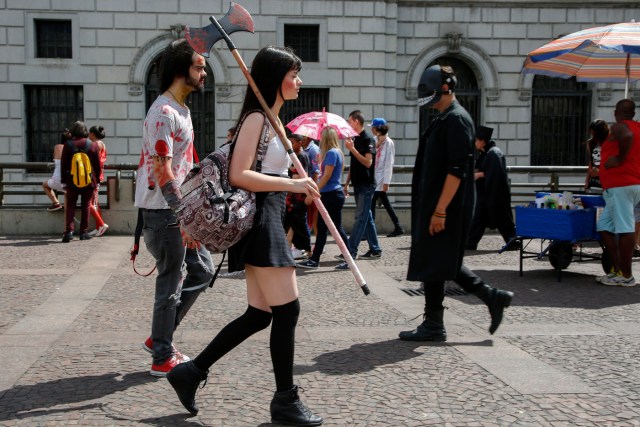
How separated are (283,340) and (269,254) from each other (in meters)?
0.43

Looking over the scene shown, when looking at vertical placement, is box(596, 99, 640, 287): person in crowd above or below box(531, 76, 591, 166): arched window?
below

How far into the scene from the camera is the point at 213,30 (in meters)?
3.77

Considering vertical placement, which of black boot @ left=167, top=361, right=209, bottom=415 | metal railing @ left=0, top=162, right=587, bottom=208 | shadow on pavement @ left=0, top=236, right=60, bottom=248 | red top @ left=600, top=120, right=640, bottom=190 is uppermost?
red top @ left=600, top=120, right=640, bottom=190

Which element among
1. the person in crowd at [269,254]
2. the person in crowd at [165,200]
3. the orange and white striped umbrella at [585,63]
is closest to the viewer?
the person in crowd at [269,254]

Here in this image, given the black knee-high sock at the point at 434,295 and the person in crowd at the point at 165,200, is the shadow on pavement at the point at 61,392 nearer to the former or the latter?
the person in crowd at the point at 165,200

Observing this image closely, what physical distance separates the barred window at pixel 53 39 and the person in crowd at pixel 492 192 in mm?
10422

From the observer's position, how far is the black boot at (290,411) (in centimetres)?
356

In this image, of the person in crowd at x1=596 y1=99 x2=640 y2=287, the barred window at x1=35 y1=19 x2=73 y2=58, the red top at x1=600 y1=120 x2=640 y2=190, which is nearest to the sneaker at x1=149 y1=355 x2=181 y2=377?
the person in crowd at x1=596 y1=99 x2=640 y2=287

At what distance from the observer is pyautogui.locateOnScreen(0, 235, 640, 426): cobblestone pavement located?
3797mm

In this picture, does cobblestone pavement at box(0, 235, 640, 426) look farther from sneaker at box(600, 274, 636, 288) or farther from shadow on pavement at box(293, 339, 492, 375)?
sneaker at box(600, 274, 636, 288)

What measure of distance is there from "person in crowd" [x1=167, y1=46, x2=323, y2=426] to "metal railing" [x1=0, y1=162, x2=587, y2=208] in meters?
9.48

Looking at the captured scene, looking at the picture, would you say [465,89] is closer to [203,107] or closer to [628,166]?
[203,107]

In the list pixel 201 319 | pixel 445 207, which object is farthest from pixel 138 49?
pixel 445 207

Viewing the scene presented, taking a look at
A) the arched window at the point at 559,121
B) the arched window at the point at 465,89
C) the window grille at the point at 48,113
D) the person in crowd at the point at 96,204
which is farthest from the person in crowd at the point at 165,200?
the arched window at the point at 559,121
